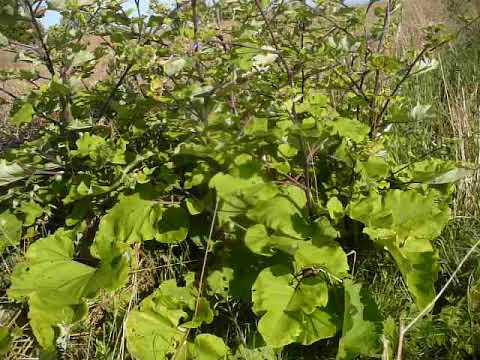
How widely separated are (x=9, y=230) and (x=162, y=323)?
0.84 metres

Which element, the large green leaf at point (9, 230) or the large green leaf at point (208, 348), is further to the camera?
the large green leaf at point (9, 230)

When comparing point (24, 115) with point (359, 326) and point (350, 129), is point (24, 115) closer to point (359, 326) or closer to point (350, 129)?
point (350, 129)

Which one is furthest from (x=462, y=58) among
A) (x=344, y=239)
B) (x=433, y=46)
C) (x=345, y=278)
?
(x=345, y=278)

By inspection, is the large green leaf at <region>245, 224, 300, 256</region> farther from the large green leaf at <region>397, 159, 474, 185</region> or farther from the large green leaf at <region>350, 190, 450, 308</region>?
the large green leaf at <region>397, 159, 474, 185</region>

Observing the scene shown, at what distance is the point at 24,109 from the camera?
6.11 feet

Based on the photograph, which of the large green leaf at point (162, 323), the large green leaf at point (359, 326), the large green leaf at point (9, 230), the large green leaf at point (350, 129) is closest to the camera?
the large green leaf at point (359, 326)

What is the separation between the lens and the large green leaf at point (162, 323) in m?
1.44

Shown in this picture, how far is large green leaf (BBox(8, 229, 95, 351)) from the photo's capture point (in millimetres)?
1481

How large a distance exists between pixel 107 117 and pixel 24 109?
0.52 meters

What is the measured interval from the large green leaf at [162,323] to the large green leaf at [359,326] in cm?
38

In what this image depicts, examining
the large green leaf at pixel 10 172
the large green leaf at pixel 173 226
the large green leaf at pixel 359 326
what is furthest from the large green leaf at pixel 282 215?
the large green leaf at pixel 10 172

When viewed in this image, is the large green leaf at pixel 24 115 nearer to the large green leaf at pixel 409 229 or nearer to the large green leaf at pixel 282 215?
the large green leaf at pixel 282 215

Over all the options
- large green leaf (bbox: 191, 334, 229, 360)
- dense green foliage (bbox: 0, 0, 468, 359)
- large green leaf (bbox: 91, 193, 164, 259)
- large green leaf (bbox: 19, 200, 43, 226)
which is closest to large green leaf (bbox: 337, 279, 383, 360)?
dense green foliage (bbox: 0, 0, 468, 359)

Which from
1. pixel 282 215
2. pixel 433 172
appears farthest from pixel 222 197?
pixel 433 172
